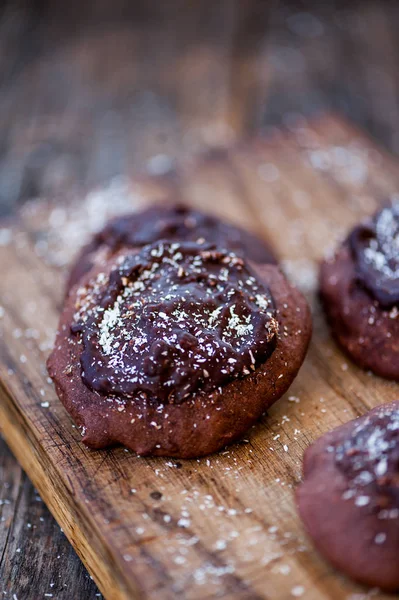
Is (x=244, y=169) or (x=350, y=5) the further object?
(x=350, y=5)

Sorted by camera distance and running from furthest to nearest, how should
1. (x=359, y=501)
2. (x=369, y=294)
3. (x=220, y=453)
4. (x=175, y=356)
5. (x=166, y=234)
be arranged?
(x=166, y=234) → (x=369, y=294) → (x=220, y=453) → (x=175, y=356) → (x=359, y=501)

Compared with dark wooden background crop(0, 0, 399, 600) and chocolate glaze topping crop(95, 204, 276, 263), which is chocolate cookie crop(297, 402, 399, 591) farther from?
dark wooden background crop(0, 0, 399, 600)

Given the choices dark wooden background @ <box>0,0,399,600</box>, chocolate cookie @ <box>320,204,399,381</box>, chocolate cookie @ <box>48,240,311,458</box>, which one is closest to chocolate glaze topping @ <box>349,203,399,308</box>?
chocolate cookie @ <box>320,204,399,381</box>

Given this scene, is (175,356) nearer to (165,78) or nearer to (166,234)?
(166,234)

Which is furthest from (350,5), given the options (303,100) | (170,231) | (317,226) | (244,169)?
(170,231)

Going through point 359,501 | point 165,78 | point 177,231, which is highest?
point 177,231

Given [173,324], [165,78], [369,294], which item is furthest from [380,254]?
[165,78]

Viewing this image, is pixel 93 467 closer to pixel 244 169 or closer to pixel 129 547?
pixel 129 547
